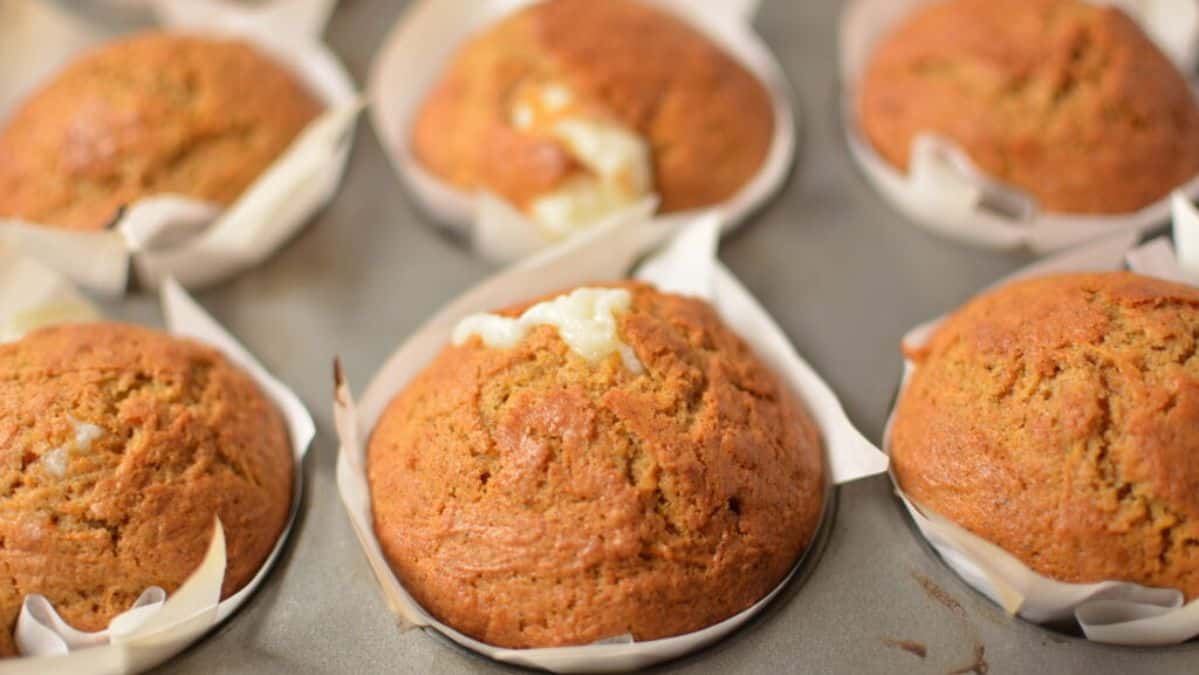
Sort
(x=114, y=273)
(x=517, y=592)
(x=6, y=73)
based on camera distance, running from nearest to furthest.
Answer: (x=517, y=592), (x=114, y=273), (x=6, y=73)

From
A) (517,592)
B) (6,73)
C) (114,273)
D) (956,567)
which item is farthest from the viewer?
(6,73)

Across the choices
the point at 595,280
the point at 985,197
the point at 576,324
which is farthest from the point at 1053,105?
the point at 576,324

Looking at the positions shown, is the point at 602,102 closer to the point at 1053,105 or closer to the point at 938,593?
the point at 1053,105

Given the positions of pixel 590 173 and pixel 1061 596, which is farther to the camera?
pixel 590 173

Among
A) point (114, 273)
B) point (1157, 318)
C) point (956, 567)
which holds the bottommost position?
point (956, 567)

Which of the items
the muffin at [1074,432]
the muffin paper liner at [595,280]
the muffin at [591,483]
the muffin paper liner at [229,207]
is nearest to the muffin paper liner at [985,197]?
the muffin at [1074,432]

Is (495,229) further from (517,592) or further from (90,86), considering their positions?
(90,86)

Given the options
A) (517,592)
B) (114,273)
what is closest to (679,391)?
(517,592)

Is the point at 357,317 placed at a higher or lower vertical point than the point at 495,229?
lower
